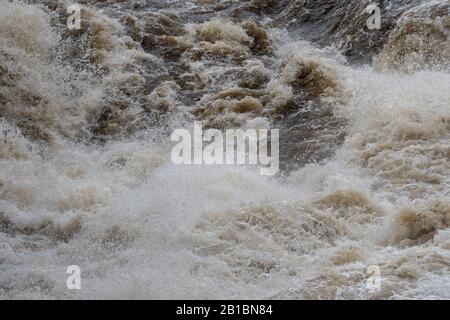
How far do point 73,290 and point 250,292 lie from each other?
1.38 meters

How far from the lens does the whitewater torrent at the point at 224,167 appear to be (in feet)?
17.2

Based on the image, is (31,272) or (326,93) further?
(326,93)

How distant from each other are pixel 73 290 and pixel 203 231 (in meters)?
1.31

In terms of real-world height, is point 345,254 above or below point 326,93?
below

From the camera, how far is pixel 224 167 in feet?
22.8

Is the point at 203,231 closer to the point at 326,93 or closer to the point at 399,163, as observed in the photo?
the point at 399,163

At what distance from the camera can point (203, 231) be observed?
5.82m

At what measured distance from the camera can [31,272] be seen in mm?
5270

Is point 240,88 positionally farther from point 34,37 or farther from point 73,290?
point 73,290

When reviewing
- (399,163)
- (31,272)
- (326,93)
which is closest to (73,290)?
(31,272)

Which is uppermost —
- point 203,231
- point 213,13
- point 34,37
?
point 213,13

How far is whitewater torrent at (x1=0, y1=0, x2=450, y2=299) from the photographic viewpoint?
17.2ft
